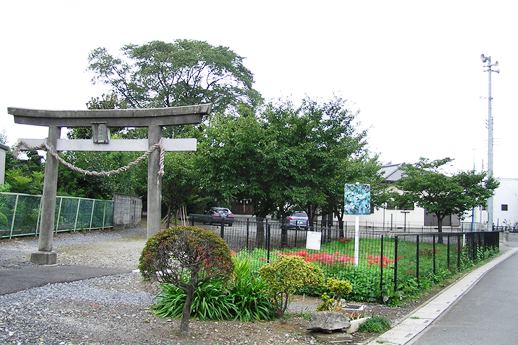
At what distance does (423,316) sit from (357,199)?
3708 mm

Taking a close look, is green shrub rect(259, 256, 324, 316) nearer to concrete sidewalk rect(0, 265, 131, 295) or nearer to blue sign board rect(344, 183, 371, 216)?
blue sign board rect(344, 183, 371, 216)

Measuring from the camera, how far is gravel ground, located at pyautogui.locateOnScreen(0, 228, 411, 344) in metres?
6.43

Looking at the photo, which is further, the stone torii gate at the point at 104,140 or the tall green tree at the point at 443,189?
the tall green tree at the point at 443,189

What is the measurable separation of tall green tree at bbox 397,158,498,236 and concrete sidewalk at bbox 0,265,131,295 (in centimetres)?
2070

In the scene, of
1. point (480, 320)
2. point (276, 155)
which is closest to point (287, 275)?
point (480, 320)

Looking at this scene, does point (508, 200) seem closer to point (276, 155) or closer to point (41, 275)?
point (276, 155)

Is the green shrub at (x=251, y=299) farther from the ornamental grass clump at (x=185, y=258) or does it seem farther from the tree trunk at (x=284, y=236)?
the tree trunk at (x=284, y=236)

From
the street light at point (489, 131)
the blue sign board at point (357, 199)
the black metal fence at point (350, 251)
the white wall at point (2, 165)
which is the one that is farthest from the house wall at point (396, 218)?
the blue sign board at point (357, 199)

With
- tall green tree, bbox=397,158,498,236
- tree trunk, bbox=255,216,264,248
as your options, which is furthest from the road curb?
tall green tree, bbox=397,158,498,236

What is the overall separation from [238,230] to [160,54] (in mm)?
32014

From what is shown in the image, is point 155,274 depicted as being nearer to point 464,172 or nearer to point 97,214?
point 97,214

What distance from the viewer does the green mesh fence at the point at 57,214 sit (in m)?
20.0

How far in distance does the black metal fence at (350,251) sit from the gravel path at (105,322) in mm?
2880

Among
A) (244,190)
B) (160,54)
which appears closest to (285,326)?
(244,190)
